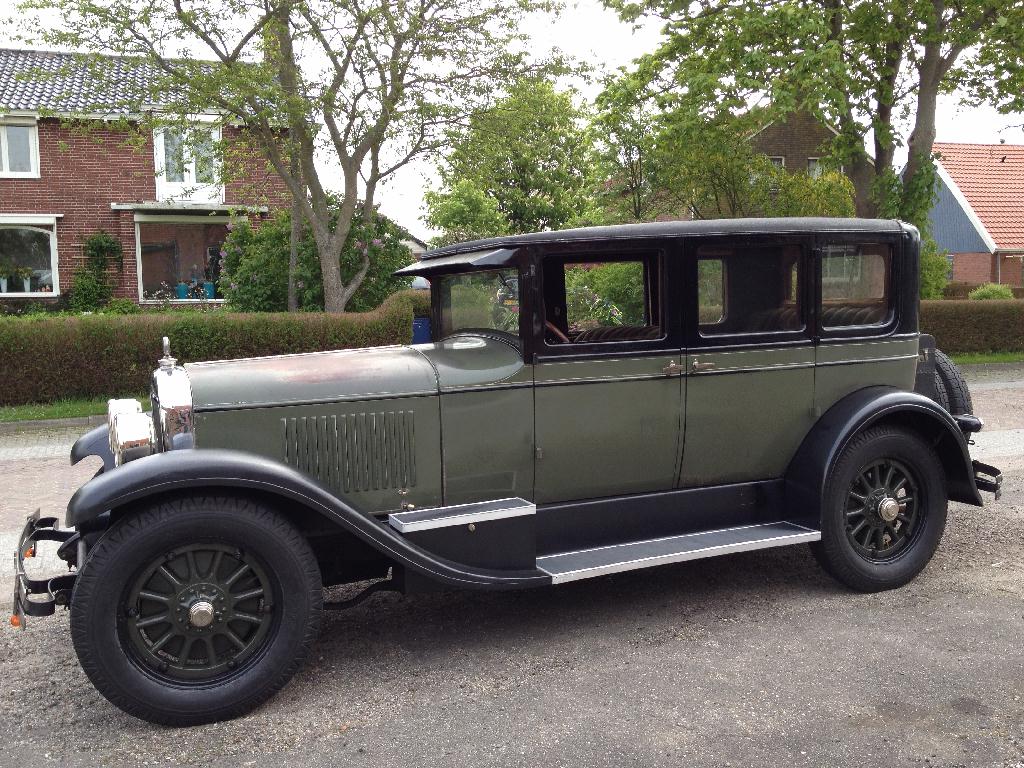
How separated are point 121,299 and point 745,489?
23.5m

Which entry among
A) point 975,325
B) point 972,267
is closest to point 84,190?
point 975,325

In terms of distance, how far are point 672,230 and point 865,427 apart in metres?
1.43

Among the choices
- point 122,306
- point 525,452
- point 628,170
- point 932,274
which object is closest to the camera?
point 525,452

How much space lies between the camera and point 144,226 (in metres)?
25.6

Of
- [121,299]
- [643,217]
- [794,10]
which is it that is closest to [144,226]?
[121,299]

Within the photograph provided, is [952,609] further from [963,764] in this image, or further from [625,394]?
[625,394]

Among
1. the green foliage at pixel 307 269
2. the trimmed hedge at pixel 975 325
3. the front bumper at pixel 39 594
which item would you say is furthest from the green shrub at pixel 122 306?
the front bumper at pixel 39 594

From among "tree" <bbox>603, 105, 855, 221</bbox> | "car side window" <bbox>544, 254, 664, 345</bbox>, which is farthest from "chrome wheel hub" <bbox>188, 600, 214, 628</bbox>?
"tree" <bbox>603, 105, 855, 221</bbox>

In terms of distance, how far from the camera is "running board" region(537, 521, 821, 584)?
385cm

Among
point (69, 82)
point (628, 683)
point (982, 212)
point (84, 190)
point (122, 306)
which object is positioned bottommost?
point (628, 683)

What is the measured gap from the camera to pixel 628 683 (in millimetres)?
3557

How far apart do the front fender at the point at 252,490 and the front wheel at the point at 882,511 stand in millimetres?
1737

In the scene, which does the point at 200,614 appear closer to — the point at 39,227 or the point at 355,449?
the point at 355,449

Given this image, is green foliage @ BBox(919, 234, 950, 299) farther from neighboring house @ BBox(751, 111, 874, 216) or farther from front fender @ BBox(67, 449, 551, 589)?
front fender @ BBox(67, 449, 551, 589)
